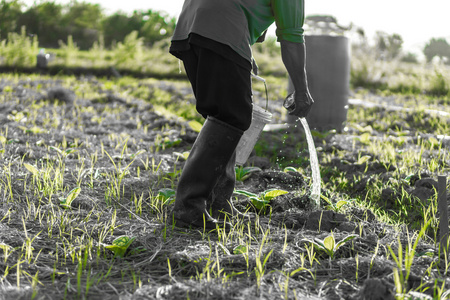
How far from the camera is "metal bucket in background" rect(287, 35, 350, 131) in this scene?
5066 millimetres

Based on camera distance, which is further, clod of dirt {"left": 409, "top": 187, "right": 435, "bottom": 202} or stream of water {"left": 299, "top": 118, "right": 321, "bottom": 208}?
clod of dirt {"left": 409, "top": 187, "right": 435, "bottom": 202}

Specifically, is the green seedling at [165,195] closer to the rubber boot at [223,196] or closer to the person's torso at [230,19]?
the rubber boot at [223,196]

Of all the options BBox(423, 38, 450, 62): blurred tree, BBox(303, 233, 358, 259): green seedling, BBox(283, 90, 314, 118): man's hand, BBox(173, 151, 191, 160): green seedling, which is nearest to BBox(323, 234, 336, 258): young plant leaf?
BBox(303, 233, 358, 259): green seedling

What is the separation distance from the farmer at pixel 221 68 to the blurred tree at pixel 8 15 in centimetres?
1109

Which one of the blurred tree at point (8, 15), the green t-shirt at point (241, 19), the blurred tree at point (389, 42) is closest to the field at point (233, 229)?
the green t-shirt at point (241, 19)

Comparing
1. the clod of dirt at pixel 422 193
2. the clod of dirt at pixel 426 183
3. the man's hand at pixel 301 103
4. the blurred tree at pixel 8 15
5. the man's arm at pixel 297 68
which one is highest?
the blurred tree at pixel 8 15

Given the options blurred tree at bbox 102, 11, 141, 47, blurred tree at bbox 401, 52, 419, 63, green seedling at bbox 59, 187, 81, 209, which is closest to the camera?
green seedling at bbox 59, 187, 81, 209

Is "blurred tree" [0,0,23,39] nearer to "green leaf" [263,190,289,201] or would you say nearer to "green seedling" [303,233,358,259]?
"green leaf" [263,190,289,201]

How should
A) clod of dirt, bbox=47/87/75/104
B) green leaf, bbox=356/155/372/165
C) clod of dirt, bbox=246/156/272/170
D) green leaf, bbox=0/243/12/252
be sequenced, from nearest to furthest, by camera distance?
green leaf, bbox=0/243/12/252
green leaf, bbox=356/155/372/165
clod of dirt, bbox=246/156/272/170
clod of dirt, bbox=47/87/75/104

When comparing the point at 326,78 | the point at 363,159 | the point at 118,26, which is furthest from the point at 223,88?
the point at 118,26

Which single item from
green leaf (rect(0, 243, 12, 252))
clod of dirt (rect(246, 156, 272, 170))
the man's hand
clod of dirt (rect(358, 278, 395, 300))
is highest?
the man's hand

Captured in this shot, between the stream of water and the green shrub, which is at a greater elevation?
the green shrub

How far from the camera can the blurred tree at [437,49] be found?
2190 centimetres

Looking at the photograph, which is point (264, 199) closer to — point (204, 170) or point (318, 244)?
point (204, 170)
